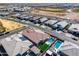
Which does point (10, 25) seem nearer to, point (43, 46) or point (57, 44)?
point (43, 46)

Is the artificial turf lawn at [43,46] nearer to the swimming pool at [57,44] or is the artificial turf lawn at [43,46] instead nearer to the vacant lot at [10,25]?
the swimming pool at [57,44]

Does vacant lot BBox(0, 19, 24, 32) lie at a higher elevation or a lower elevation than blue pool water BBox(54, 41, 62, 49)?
higher

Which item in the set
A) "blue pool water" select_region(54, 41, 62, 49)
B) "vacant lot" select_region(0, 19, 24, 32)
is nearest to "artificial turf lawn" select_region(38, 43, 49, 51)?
"blue pool water" select_region(54, 41, 62, 49)

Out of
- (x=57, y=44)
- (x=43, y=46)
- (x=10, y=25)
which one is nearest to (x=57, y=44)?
(x=57, y=44)

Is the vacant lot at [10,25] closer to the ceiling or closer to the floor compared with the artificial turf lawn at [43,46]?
closer to the ceiling

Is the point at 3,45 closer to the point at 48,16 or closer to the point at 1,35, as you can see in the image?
the point at 1,35

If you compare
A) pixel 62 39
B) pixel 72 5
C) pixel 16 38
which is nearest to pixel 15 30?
pixel 16 38

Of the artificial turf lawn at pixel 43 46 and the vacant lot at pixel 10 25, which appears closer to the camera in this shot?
the artificial turf lawn at pixel 43 46

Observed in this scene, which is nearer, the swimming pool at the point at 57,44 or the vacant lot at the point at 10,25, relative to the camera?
the swimming pool at the point at 57,44

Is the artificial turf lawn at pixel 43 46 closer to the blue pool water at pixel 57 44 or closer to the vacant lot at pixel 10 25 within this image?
the blue pool water at pixel 57 44

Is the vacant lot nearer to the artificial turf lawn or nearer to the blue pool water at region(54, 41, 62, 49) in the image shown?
the artificial turf lawn

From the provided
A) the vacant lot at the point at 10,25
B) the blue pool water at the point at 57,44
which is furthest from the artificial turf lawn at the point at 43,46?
the vacant lot at the point at 10,25

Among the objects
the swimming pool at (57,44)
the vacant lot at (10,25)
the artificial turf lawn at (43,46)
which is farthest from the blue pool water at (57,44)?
the vacant lot at (10,25)
